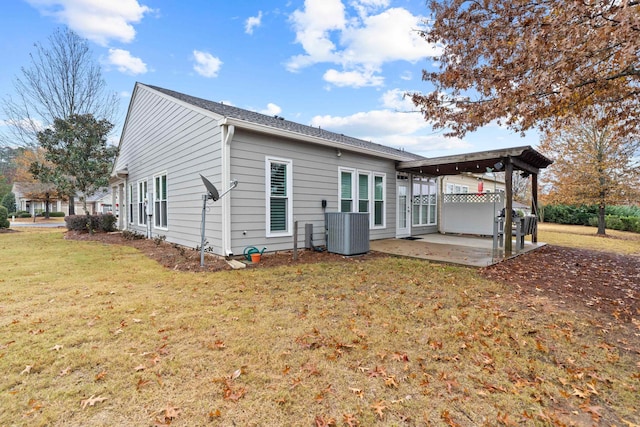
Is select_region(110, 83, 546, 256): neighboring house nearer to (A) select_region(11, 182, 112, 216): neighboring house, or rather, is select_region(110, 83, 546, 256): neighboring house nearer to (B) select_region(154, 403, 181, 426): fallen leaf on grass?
(B) select_region(154, 403, 181, 426): fallen leaf on grass

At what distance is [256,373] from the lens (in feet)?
7.59

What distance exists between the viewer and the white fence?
11.4 metres

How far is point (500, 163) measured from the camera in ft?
26.8

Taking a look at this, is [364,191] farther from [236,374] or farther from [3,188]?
[3,188]

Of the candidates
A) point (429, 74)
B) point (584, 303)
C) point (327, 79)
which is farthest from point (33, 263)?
point (327, 79)

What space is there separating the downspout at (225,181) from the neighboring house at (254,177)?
0.8 inches

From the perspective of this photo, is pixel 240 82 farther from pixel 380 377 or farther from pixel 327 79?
pixel 380 377

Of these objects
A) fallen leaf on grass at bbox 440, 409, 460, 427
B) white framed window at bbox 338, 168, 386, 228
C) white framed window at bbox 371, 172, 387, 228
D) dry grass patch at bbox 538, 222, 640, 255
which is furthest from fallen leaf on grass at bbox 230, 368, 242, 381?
dry grass patch at bbox 538, 222, 640, 255

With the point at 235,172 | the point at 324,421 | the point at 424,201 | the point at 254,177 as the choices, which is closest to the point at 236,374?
the point at 324,421

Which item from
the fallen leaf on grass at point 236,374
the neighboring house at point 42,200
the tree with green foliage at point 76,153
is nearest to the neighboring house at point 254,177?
the tree with green foliage at point 76,153

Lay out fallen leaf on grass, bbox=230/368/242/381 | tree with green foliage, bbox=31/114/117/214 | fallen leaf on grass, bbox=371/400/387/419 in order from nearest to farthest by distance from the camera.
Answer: fallen leaf on grass, bbox=371/400/387/419 → fallen leaf on grass, bbox=230/368/242/381 → tree with green foliage, bbox=31/114/117/214

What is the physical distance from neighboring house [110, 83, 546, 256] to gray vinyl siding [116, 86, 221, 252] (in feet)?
0.09

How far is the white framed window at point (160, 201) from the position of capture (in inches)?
371

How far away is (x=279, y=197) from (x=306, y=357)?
502 centimetres
